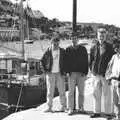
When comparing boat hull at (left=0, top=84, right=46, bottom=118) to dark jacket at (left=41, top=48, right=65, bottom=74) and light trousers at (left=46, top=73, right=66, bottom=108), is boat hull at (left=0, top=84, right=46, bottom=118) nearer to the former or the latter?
light trousers at (left=46, top=73, right=66, bottom=108)

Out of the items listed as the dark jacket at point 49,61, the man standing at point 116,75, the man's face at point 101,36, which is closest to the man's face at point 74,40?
the dark jacket at point 49,61

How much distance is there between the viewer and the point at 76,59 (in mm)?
8086

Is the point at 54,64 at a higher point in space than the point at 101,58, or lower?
lower

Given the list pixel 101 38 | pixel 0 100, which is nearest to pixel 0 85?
pixel 0 100

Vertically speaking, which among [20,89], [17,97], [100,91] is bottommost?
[17,97]

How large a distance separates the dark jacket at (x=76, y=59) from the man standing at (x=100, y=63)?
1.01 ft

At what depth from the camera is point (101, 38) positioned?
7.64 m

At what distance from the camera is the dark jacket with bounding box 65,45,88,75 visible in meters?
8.08

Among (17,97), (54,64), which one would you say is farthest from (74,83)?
(17,97)

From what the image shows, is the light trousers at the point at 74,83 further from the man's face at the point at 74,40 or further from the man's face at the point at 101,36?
the man's face at the point at 101,36

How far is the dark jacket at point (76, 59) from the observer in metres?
8.08

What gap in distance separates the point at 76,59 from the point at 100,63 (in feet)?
2.06

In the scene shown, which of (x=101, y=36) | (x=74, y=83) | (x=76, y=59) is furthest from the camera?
(x=74, y=83)

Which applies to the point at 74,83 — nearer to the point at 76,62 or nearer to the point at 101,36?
the point at 76,62
